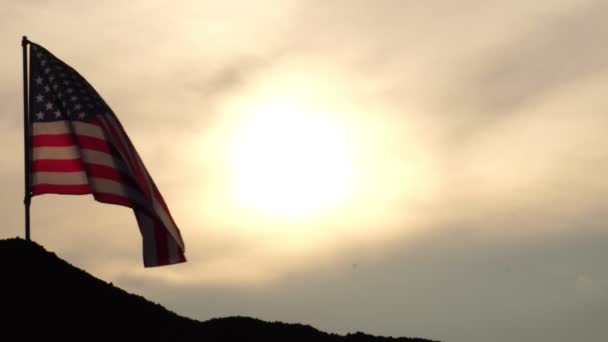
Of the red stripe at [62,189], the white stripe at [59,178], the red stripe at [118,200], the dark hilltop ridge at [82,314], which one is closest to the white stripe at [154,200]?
the red stripe at [118,200]

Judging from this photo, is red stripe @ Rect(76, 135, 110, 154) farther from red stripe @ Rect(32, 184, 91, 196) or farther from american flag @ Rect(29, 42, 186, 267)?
red stripe @ Rect(32, 184, 91, 196)

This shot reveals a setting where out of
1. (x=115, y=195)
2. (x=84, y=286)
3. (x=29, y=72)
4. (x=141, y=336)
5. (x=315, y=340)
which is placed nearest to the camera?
(x=115, y=195)

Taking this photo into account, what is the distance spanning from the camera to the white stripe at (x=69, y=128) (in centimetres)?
2592

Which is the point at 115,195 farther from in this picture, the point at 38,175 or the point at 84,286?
the point at 84,286

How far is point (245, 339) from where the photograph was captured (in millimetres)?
32219

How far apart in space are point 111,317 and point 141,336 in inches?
60.6

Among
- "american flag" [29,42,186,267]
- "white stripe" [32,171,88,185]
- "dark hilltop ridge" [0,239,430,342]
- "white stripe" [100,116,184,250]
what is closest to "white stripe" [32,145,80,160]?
"american flag" [29,42,186,267]

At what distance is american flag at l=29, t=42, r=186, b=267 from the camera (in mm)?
25312

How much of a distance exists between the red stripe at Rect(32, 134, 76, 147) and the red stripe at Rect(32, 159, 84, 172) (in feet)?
1.82

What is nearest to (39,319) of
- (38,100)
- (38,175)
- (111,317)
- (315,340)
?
(111,317)

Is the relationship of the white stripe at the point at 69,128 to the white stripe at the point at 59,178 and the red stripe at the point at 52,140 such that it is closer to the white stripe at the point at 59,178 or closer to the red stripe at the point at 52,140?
the red stripe at the point at 52,140

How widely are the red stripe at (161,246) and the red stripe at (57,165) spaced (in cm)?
294

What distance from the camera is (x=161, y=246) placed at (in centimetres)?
2542

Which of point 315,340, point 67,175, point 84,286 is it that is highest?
point 67,175
